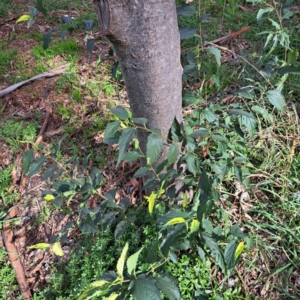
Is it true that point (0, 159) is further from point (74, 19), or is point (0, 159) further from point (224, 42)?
point (224, 42)

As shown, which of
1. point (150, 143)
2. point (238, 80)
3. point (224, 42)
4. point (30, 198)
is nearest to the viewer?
point (150, 143)

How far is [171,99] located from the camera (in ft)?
4.47

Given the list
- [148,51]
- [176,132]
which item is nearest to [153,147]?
[176,132]

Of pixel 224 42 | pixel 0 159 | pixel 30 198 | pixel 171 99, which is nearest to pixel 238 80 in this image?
pixel 224 42

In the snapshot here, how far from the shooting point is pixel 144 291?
2.89 feet

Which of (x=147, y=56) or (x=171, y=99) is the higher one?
(x=147, y=56)

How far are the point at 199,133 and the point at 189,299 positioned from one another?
2.84ft

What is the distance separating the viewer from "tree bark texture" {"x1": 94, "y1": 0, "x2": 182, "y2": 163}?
3.40 ft

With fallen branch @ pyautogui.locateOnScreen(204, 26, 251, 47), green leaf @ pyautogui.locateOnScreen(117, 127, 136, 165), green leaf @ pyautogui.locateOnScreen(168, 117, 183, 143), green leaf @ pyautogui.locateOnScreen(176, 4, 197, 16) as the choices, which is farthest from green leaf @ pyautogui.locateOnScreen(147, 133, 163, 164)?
fallen branch @ pyautogui.locateOnScreen(204, 26, 251, 47)

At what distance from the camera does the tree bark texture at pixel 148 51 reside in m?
1.04

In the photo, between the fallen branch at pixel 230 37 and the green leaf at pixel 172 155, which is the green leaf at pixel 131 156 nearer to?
the green leaf at pixel 172 155

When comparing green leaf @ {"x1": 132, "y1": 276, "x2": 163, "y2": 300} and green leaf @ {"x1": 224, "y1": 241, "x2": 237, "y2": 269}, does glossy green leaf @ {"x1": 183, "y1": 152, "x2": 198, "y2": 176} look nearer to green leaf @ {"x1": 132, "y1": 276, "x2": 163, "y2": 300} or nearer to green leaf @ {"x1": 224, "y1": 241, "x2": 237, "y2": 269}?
green leaf @ {"x1": 224, "y1": 241, "x2": 237, "y2": 269}

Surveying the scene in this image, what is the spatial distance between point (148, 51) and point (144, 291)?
2.70 ft

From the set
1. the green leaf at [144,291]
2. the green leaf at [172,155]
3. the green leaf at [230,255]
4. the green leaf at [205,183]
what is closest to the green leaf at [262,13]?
the green leaf at [172,155]
